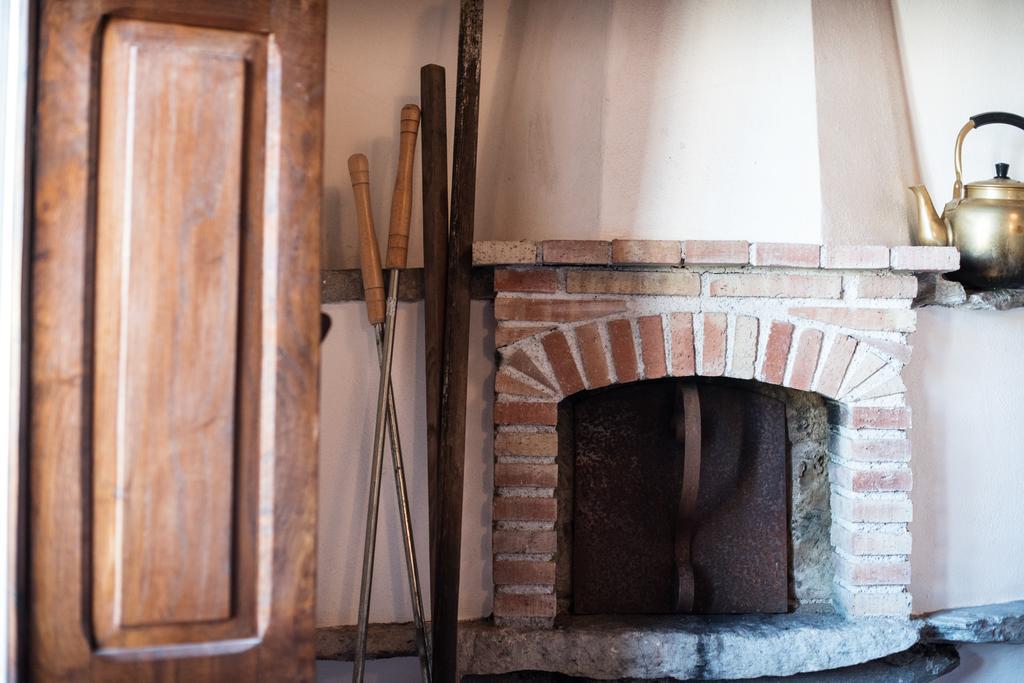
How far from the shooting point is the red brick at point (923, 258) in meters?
1.69

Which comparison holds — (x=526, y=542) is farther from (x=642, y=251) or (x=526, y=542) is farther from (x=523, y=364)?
(x=642, y=251)

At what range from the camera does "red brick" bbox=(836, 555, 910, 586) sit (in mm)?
1720

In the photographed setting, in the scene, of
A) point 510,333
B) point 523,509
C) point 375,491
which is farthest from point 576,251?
point 375,491

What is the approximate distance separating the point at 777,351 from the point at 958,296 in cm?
50

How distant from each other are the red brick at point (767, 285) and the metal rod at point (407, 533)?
29.5 inches

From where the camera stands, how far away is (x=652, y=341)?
168 cm

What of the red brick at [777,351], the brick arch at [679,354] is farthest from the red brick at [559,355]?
the red brick at [777,351]

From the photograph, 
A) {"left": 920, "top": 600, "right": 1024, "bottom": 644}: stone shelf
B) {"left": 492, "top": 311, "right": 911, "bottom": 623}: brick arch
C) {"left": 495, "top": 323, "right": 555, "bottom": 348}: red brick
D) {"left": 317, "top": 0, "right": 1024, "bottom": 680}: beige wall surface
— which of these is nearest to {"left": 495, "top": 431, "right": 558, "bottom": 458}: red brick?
{"left": 492, "top": 311, "right": 911, "bottom": 623}: brick arch

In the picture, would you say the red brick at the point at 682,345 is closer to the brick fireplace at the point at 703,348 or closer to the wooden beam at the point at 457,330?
the brick fireplace at the point at 703,348

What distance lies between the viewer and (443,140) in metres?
1.65

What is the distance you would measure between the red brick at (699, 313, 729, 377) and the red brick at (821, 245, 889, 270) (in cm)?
26

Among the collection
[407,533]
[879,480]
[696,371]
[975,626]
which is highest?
[696,371]

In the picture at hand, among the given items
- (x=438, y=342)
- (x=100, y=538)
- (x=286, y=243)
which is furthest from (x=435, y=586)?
(x=286, y=243)

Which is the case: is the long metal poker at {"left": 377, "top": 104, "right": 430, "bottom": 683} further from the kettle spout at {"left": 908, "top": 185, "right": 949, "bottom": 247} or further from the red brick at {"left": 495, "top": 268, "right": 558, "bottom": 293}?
the kettle spout at {"left": 908, "top": 185, "right": 949, "bottom": 247}
